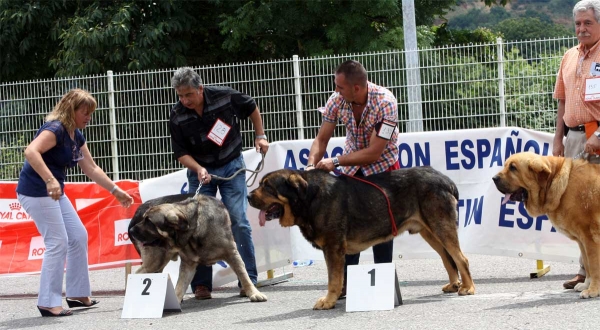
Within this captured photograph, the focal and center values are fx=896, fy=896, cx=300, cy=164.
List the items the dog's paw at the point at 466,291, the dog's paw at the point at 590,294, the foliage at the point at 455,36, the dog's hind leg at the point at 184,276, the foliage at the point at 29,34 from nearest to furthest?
the dog's paw at the point at 590,294
the dog's paw at the point at 466,291
the dog's hind leg at the point at 184,276
the foliage at the point at 29,34
the foliage at the point at 455,36

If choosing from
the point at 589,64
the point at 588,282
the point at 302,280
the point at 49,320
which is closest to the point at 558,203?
the point at 588,282

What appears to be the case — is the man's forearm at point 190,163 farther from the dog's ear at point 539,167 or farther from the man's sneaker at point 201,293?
the dog's ear at point 539,167

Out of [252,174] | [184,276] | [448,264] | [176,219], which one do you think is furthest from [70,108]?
[448,264]

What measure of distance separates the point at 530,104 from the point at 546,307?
6.01 m

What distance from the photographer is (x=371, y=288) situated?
6941 millimetres

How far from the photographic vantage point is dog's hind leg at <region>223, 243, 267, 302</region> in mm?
7797

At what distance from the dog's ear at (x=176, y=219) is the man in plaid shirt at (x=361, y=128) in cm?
114

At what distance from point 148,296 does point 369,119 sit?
92.1 inches

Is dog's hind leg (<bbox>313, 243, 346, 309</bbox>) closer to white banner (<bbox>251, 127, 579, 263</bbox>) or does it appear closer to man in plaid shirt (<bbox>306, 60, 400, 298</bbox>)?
man in plaid shirt (<bbox>306, 60, 400, 298</bbox>)

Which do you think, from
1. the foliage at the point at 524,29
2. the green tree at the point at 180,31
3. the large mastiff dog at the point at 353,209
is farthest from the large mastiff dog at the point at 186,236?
the foliage at the point at 524,29

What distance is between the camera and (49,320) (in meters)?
7.52

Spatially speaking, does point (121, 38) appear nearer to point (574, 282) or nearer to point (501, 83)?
point (501, 83)

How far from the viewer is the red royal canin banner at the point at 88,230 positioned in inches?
367

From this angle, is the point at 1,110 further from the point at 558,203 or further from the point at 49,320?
the point at 558,203
